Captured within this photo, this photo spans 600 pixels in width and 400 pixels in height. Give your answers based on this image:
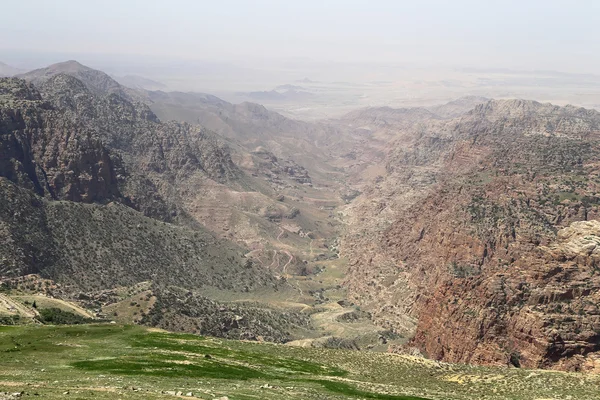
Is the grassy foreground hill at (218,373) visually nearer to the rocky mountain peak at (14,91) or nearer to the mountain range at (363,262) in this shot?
the mountain range at (363,262)

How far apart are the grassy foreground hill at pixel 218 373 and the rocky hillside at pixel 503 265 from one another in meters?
21.2

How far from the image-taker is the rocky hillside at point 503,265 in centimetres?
7669

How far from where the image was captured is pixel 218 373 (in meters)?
46.9

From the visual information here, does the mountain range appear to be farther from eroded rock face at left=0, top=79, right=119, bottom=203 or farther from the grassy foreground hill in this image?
the grassy foreground hill

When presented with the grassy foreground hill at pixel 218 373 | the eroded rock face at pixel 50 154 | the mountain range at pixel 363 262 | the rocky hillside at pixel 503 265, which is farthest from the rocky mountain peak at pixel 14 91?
the grassy foreground hill at pixel 218 373

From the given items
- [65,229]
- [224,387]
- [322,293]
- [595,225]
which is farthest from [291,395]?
[322,293]

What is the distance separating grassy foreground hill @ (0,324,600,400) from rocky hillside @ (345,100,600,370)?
21.2 meters

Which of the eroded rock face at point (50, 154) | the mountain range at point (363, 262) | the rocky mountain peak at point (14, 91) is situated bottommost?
the mountain range at point (363, 262)

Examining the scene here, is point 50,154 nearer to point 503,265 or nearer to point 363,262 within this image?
point 363,262

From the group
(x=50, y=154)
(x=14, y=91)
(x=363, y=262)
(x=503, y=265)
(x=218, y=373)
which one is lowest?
(x=363, y=262)

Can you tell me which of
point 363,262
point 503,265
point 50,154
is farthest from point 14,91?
point 503,265

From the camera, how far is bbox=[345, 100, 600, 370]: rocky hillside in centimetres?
7669

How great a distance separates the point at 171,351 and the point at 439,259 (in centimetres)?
10917

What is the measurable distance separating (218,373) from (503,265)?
85192 millimetres
